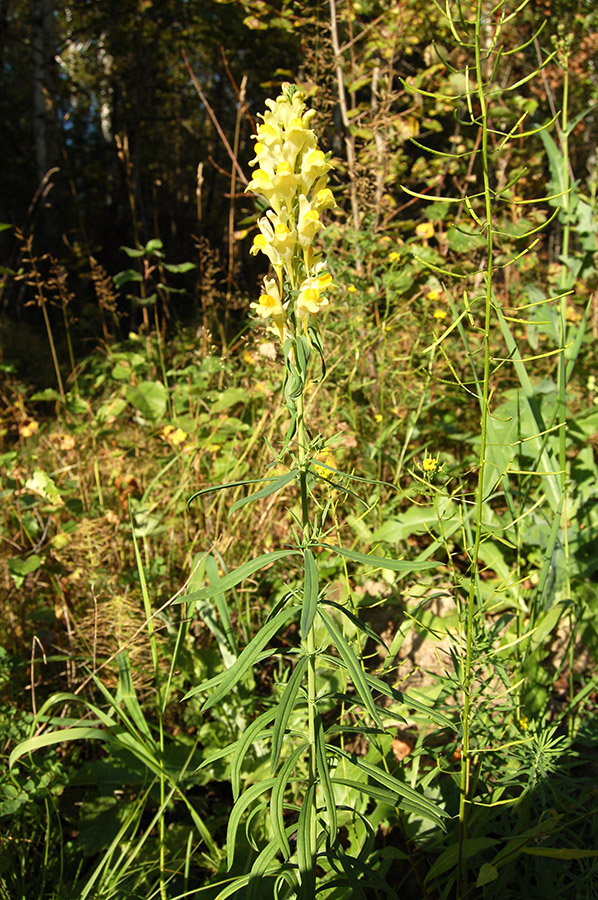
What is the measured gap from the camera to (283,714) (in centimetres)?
90

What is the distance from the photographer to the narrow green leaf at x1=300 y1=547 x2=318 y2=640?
83 cm

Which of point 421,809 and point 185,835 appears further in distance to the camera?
point 185,835

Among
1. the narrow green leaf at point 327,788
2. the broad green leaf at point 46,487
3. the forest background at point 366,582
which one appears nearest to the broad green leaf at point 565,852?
the forest background at point 366,582

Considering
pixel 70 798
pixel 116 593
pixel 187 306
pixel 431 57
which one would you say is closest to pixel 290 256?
pixel 116 593

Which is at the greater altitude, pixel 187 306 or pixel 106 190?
pixel 106 190

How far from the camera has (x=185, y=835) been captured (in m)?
1.45

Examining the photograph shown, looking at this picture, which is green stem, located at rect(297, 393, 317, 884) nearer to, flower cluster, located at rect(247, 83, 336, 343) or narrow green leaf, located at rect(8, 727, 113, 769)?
flower cluster, located at rect(247, 83, 336, 343)

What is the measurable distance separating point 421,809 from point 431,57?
14.3ft

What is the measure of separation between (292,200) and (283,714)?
2.68ft

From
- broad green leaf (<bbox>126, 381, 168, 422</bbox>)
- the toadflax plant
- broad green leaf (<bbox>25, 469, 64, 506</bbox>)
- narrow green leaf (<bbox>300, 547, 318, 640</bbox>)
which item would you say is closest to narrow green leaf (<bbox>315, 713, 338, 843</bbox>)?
the toadflax plant

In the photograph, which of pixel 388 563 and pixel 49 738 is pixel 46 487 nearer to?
pixel 49 738

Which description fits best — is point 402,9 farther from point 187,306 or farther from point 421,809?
point 187,306

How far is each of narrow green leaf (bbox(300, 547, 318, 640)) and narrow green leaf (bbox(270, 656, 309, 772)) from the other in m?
0.09

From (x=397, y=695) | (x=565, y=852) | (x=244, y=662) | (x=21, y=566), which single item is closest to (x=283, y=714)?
(x=244, y=662)
